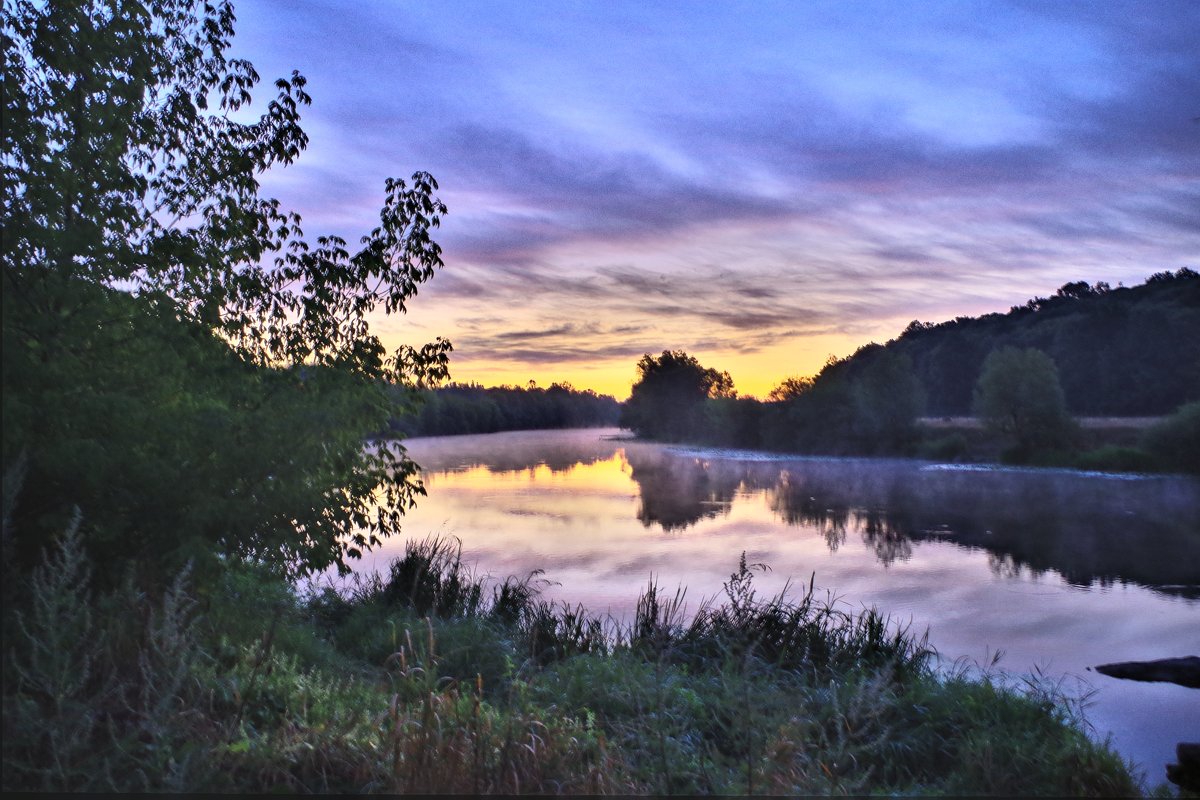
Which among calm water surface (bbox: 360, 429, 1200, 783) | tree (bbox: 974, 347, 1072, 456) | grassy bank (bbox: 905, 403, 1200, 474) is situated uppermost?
tree (bbox: 974, 347, 1072, 456)

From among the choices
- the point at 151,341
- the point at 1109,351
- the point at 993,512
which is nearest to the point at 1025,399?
the point at 993,512

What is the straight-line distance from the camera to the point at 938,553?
2189 cm

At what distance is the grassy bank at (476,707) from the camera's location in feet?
14.3

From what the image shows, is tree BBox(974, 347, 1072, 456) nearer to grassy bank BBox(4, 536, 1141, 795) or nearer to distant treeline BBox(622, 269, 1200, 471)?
distant treeline BBox(622, 269, 1200, 471)

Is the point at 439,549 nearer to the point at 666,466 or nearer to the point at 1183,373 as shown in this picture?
the point at 666,466

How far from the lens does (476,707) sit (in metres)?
4.54

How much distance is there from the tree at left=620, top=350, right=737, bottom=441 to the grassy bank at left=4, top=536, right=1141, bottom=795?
80497mm

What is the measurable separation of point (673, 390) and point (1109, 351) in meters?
42.0

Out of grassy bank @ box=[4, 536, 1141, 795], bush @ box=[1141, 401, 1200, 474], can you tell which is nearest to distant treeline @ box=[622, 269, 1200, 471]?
bush @ box=[1141, 401, 1200, 474]

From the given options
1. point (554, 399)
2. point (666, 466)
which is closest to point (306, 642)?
point (666, 466)

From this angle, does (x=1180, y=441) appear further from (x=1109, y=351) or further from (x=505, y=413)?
(x=505, y=413)

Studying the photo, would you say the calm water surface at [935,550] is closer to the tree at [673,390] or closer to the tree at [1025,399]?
the tree at [1025,399]

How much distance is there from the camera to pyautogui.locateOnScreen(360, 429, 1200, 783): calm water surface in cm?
1342

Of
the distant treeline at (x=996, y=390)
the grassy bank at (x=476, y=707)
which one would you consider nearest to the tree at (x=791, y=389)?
the distant treeline at (x=996, y=390)
